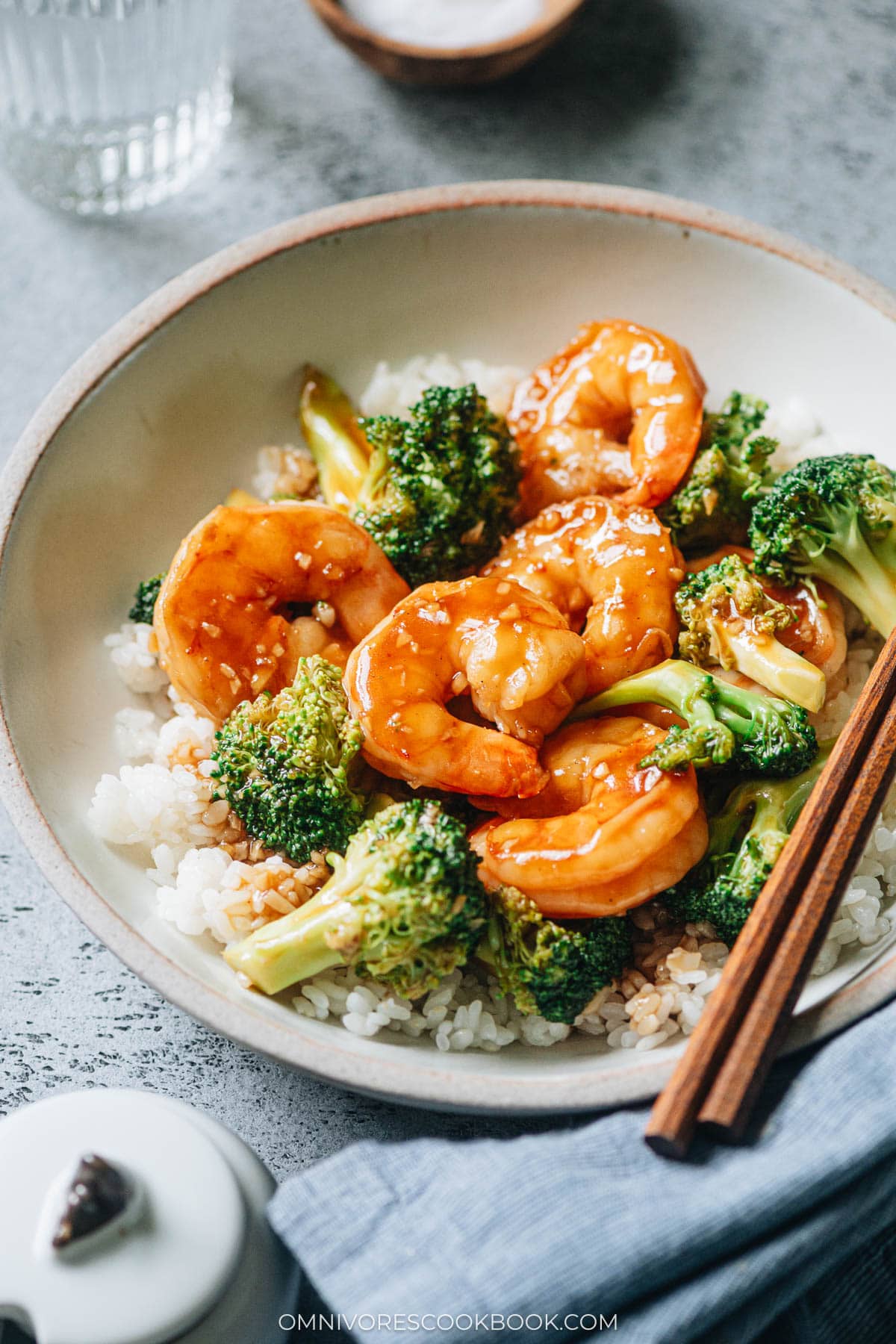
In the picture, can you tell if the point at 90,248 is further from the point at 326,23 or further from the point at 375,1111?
the point at 375,1111

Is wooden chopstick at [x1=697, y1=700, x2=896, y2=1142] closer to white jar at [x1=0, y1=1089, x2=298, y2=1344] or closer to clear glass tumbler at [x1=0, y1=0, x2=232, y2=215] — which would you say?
white jar at [x1=0, y1=1089, x2=298, y2=1344]

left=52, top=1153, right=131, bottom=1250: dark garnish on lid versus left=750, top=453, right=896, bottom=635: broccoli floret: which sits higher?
left=750, top=453, right=896, bottom=635: broccoli floret

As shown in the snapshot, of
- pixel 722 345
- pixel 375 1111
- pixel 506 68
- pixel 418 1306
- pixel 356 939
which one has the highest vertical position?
pixel 506 68

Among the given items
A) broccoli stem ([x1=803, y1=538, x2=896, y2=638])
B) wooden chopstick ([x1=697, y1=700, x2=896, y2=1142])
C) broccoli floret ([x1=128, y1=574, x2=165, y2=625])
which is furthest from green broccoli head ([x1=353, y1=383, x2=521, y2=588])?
wooden chopstick ([x1=697, y1=700, x2=896, y2=1142])

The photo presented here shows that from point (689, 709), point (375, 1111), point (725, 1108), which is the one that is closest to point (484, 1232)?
point (725, 1108)

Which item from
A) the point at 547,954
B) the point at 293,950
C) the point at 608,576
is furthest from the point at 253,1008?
the point at 608,576
